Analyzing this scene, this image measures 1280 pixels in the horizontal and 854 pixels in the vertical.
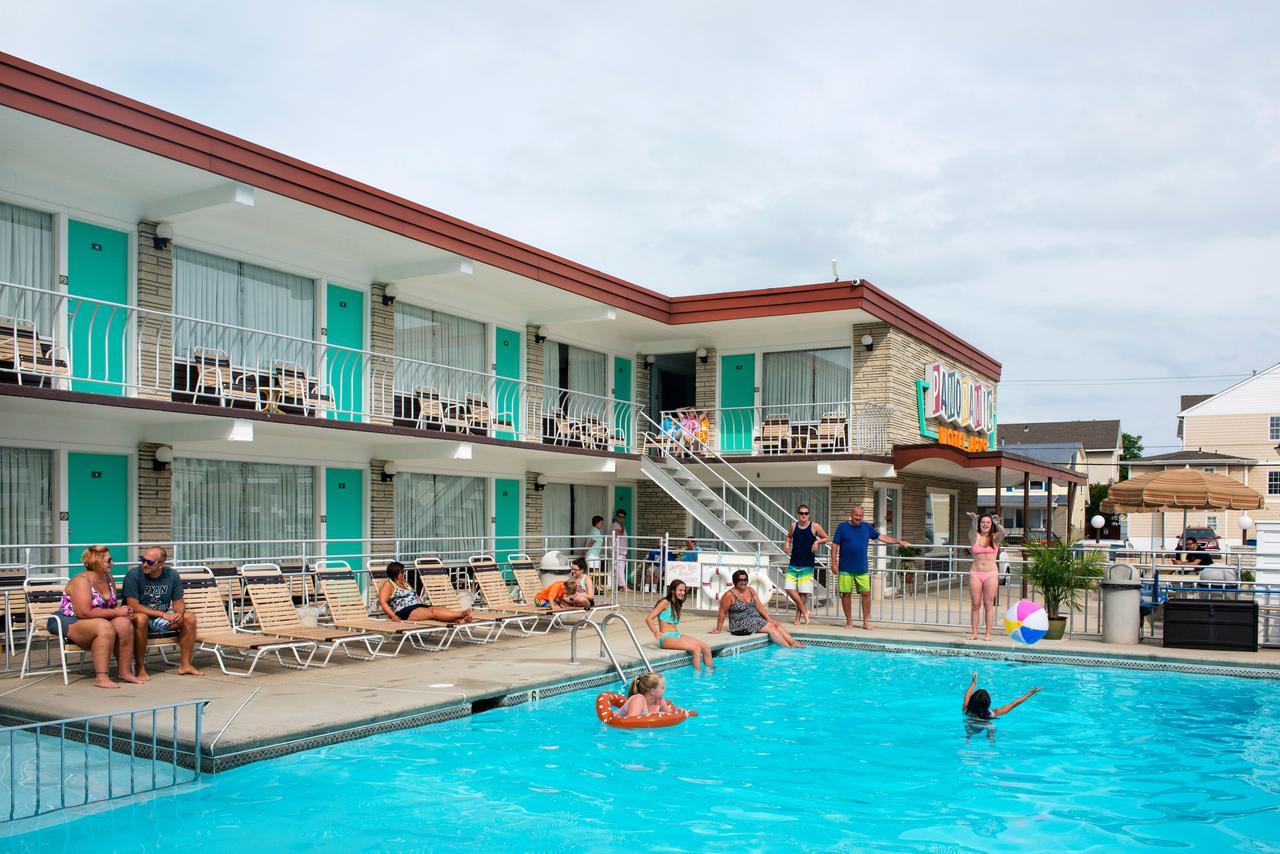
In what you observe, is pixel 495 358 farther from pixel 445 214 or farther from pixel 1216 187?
pixel 1216 187

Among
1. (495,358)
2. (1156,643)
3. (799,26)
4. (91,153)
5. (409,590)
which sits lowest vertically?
(1156,643)

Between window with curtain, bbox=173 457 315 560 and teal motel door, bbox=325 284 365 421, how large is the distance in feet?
3.90

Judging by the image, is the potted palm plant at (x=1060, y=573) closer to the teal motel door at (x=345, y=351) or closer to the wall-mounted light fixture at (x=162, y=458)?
the teal motel door at (x=345, y=351)

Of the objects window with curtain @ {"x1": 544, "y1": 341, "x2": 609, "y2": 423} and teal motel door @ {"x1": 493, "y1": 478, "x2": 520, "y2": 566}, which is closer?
teal motel door @ {"x1": 493, "y1": 478, "x2": 520, "y2": 566}

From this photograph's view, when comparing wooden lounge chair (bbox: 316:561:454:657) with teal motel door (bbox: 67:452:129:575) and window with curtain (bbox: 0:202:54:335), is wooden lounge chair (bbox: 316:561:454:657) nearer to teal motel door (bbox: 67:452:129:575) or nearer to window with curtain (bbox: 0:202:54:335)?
teal motel door (bbox: 67:452:129:575)

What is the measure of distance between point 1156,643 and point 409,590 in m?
9.60

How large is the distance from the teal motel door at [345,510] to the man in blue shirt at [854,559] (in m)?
7.42

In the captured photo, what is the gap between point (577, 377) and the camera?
2220 cm

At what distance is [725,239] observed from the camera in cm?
2953

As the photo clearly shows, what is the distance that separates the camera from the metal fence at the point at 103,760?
6.31 m

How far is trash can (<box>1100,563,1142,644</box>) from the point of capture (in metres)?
13.4

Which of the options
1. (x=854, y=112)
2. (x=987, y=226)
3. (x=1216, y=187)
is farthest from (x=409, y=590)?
(x=987, y=226)

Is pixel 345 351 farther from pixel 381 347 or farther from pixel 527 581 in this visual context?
pixel 527 581

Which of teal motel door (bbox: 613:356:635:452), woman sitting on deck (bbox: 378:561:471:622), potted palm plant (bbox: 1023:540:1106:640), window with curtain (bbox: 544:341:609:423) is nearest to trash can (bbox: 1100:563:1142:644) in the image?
potted palm plant (bbox: 1023:540:1106:640)
